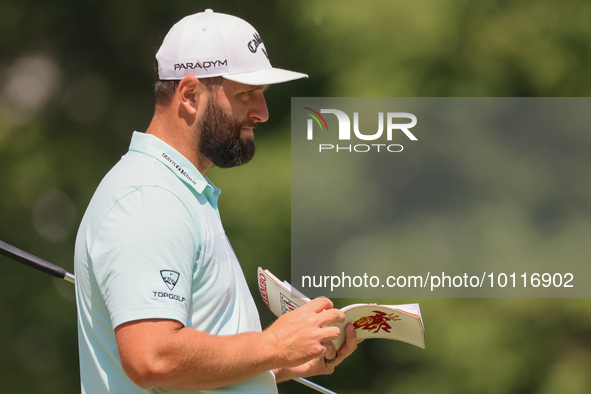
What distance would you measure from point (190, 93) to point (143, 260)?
0.31 meters

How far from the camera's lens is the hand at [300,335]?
2.83ft

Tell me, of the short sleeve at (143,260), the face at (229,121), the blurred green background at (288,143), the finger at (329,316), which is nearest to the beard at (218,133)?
the face at (229,121)

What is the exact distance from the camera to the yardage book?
1.06 metres

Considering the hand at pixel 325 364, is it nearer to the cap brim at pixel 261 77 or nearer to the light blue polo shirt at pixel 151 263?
the light blue polo shirt at pixel 151 263

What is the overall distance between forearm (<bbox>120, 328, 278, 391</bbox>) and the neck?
0.30 m

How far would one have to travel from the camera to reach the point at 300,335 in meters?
0.88

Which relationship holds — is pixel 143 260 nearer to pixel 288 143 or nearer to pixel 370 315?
pixel 370 315

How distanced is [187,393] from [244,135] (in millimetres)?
403

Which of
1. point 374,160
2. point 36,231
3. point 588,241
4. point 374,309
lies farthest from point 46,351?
point 588,241

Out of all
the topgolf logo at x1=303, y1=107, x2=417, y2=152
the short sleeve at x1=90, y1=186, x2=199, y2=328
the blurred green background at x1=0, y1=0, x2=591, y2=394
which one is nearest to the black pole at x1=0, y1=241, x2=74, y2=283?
the short sleeve at x1=90, y1=186, x2=199, y2=328

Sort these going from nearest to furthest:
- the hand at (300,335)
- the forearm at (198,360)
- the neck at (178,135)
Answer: the forearm at (198,360)
the hand at (300,335)
the neck at (178,135)

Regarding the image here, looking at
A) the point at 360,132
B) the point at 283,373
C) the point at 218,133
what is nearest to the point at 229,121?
the point at 218,133

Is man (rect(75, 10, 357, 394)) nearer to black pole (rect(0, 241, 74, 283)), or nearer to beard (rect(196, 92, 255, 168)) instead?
beard (rect(196, 92, 255, 168))

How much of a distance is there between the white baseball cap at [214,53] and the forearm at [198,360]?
0.39 metres
